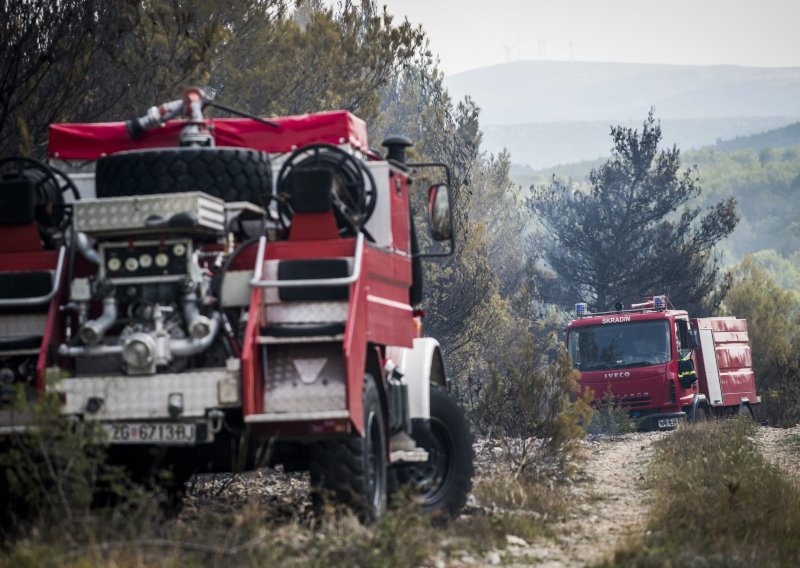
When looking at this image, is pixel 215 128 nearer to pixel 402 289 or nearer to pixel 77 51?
pixel 402 289

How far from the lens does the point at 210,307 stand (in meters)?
7.88

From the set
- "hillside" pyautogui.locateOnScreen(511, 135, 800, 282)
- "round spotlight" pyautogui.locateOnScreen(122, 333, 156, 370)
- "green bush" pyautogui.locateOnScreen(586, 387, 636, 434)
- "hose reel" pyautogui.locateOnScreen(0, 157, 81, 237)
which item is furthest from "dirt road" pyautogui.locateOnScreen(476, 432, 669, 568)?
"hillside" pyautogui.locateOnScreen(511, 135, 800, 282)

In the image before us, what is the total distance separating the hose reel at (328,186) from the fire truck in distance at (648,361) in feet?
57.2

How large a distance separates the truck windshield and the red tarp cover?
17.8 m

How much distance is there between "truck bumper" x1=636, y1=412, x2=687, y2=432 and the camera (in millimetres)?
26000

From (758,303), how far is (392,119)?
1481 cm

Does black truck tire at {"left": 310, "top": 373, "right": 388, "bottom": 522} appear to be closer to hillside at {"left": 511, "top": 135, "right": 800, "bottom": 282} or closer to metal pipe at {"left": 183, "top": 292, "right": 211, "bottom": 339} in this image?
metal pipe at {"left": 183, "top": 292, "right": 211, "bottom": 339}

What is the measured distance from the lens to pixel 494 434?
53.3 feet

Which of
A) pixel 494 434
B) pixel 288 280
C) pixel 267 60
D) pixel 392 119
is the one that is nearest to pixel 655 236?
pixel 392 119

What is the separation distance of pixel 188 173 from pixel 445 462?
10.8 feet

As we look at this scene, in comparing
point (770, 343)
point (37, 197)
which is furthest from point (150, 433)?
point (770, 343)

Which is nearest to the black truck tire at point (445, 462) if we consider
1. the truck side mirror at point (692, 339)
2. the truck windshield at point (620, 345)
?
the truck windshield at point (620, 345)

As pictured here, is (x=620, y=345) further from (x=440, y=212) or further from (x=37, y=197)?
(x=37, y=197)

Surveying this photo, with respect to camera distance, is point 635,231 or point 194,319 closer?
point 194,319
